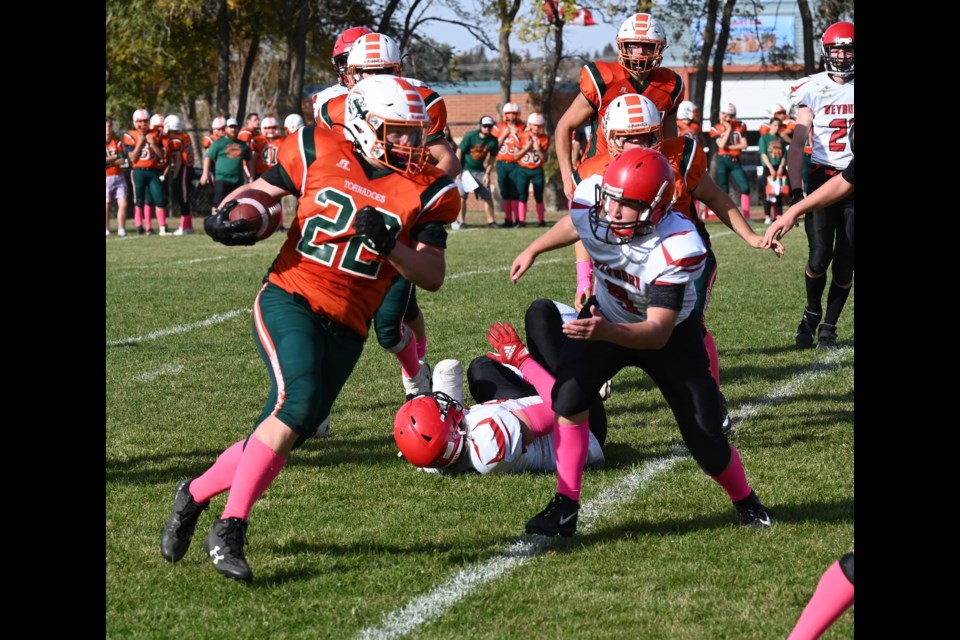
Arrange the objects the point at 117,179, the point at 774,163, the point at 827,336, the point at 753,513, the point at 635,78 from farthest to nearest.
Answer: the point at 774,163 < the point at 117,179 < the point at 827,336 < the point at 635,78 < the point at 753,513

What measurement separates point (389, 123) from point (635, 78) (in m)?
2.87

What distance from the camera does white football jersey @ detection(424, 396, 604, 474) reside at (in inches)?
209

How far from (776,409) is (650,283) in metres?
2.76

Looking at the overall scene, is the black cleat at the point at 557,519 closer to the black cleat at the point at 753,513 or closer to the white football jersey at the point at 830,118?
the black cleat at the point at 753,513

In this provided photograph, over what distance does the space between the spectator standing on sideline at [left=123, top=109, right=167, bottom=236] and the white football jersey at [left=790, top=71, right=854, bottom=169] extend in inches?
518

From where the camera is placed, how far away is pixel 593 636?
3.66m

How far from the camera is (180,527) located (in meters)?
4.30

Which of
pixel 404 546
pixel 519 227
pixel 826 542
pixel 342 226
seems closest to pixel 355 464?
pixel 404 546

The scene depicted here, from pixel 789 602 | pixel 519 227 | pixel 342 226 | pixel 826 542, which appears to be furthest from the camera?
pixel 519 227

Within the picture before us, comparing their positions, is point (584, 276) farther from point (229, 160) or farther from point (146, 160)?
point (146, 160)

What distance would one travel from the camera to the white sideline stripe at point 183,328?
9.35 metres

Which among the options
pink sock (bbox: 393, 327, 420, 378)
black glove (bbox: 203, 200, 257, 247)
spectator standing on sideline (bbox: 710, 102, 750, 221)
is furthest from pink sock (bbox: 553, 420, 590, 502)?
spectator standing on sideline (bbox: 710, 102, 750, 221)

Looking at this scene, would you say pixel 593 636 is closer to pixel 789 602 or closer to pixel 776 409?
pixel 789 602

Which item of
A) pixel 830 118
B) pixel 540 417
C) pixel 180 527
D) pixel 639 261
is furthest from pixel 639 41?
pixel 180 527
